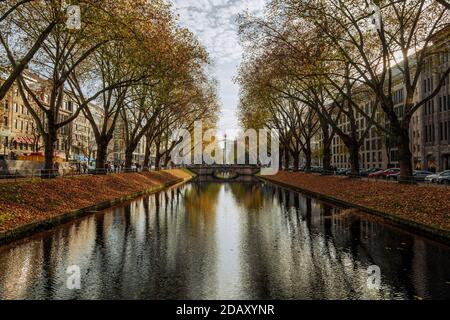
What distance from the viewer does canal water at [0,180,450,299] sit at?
6302 mm

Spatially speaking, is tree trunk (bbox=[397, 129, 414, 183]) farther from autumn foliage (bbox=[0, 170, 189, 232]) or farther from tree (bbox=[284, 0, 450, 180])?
autumn foliage (bbox=[0, 170, 189, 232])

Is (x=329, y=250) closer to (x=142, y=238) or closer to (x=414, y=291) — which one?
(x=414, y=291)

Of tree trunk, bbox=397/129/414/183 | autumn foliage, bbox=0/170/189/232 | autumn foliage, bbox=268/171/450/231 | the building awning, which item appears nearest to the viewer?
autumn foliage, bbox=0/170/189/232

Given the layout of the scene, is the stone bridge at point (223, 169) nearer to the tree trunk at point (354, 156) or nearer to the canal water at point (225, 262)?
the tree trunk at point (354, 156)

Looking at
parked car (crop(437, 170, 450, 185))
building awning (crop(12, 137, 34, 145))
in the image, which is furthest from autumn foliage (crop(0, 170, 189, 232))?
building awning (crop(12, 137, 34, 145))

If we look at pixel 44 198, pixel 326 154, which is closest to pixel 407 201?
pixel 44 198

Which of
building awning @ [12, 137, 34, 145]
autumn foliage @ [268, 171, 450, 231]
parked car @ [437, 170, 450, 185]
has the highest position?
building awning @ [12, 137, 34, 145]

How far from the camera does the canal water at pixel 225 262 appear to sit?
6.30m

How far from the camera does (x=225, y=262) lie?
8.33 meters

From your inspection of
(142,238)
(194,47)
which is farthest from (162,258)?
(194,47)

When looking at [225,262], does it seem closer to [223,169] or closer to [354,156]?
[354,156]

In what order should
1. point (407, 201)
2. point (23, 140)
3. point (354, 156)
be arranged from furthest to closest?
point (23, 140) < point (354, 156) < point (407, 201)

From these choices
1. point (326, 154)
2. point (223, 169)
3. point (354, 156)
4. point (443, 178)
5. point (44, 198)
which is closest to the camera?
point (44, 198)

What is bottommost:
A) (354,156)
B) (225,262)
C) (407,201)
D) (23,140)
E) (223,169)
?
(225,262)
